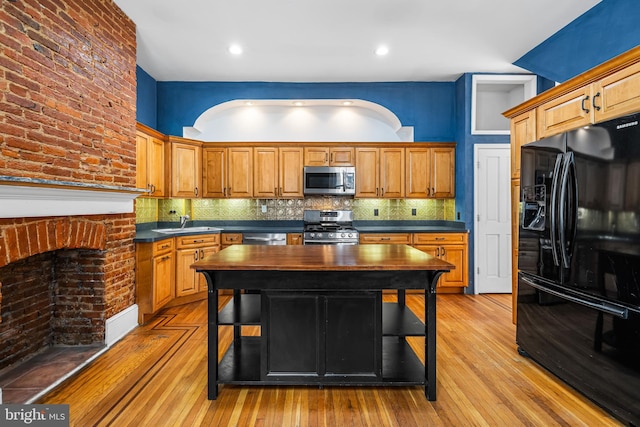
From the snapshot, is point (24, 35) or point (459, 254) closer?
point (24, 35)

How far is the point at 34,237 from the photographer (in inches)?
89.3

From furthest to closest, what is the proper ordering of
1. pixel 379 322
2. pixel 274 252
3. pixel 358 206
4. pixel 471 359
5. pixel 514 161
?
pixel 358 206, pixel 514 161, pixel 471 359, pixel 274 252, pixel 379 322

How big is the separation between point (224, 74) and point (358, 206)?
2691 mm

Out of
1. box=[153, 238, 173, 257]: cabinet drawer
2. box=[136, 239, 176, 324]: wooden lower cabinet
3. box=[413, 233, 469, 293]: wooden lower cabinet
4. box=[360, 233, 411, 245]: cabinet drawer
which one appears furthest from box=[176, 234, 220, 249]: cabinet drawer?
box=[413, 233, 469, 293]: wooden lower cabinet

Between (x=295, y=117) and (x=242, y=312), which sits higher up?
(x=295, y=117)

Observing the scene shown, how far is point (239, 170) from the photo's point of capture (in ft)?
16.4

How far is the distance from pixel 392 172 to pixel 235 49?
104 inches

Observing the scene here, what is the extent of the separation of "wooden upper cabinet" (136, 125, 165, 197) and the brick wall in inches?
17.0

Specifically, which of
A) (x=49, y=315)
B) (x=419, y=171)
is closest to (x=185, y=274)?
(x=49, y=315)

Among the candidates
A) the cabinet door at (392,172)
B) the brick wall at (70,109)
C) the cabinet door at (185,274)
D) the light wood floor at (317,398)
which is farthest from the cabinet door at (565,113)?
the cabinet door at (185,274)

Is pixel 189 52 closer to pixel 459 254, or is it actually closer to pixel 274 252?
pixel 274 252

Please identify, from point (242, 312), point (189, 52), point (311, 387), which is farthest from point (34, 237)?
point (189, 52)

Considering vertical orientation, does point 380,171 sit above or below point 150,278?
above

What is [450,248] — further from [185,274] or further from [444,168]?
[185,274]
